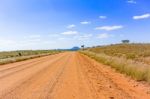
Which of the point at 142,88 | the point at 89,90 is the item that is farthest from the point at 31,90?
the point at 142,88

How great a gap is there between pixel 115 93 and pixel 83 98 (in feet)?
5.23

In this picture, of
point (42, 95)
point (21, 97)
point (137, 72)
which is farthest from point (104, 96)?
point (137, 72)

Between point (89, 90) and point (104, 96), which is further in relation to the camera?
point (89, 90)

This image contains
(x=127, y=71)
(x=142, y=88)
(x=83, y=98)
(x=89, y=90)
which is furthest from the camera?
(x=127, y=71)

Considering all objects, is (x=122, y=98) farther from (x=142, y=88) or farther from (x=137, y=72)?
(x=137, y=72)

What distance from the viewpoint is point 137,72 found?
1438cm

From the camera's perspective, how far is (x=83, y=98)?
8.73 m

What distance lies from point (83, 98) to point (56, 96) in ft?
3.62

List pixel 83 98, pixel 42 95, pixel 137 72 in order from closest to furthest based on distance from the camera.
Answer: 1. pixel 83 98
2. pixel 42 95
3. pixel 137 72

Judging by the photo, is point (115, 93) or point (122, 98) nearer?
point (122, 98)

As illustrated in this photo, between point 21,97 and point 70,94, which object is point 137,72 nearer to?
point 70,94

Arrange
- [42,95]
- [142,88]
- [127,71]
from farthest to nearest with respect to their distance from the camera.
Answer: [127,71], [142,88], [42,95]

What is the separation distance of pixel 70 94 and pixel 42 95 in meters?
1.07

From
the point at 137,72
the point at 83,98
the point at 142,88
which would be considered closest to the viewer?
the point at 83,98
